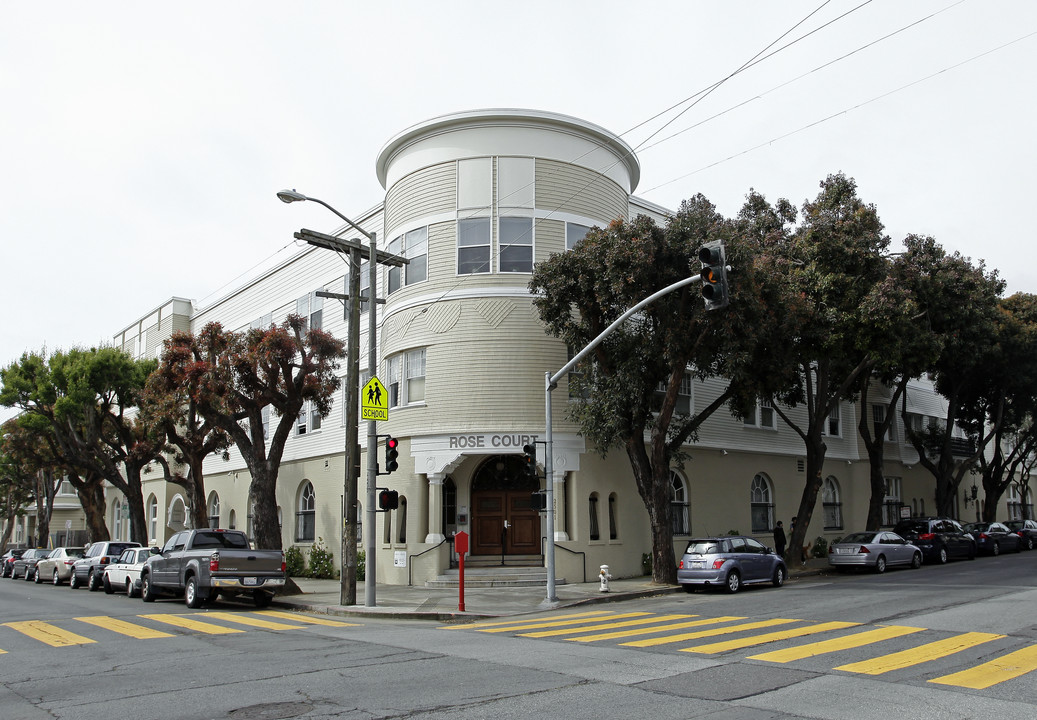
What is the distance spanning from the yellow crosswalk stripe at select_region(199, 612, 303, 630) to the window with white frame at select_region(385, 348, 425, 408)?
9.02 m

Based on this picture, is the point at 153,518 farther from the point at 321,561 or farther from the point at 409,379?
the point at 409,379

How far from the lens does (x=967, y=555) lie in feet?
111

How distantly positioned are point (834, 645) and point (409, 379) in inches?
653

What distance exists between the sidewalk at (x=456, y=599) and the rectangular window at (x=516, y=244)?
375 inches

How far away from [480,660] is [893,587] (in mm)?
14315

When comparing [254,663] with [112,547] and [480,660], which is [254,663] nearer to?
[480,660]

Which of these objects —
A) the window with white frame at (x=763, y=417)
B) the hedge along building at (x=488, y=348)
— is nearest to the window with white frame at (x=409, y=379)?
the hedge along building at (x=488, y=348)

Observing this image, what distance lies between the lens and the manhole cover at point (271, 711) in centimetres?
797

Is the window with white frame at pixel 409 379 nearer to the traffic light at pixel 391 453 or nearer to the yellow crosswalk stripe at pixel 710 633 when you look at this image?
the traffic light at pixel 391 453

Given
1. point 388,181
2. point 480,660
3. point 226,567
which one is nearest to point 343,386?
point 388,181

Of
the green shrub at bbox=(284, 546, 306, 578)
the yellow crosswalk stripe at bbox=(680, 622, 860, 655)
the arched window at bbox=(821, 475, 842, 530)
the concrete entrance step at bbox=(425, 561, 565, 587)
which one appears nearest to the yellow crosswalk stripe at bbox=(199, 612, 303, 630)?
the concrete entrance step at bbox=(425, 561, 565, 587)

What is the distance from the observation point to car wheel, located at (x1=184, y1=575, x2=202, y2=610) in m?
19.8

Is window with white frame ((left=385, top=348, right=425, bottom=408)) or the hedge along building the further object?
window with white frame ((left=385, top=348, right=425, bottom=408))

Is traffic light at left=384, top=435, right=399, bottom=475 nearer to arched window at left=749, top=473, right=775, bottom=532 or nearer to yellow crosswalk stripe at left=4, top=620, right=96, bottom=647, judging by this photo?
yellow crosswalk stripe at left=4, top=620, right=96, bottom=647
